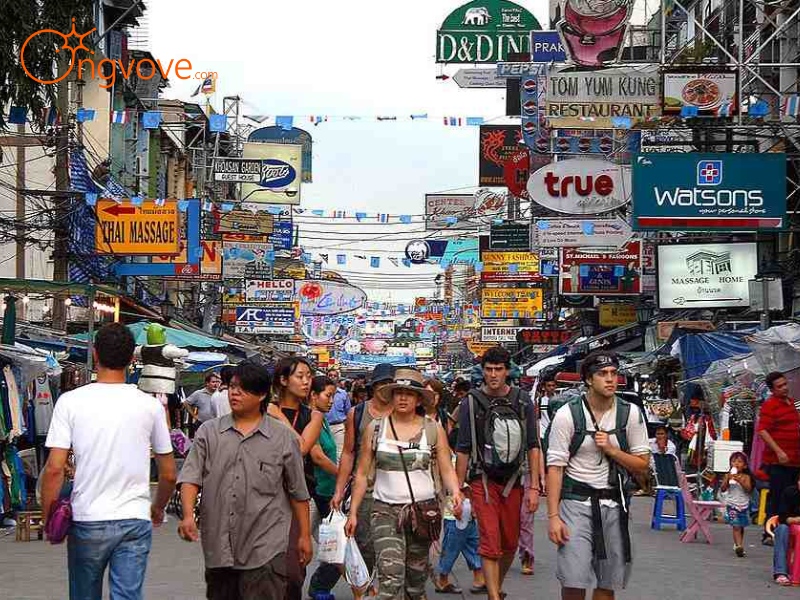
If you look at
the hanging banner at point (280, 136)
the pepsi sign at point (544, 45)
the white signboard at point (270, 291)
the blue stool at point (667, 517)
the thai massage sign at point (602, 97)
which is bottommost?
the blue stool at point (667, 517)

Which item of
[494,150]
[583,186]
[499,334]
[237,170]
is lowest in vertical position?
[499,334]

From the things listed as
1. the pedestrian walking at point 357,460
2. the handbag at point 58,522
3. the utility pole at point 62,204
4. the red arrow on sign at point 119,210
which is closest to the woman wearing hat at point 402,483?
the pedestrian walking at point 357,460

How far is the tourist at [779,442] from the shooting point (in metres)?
14.0

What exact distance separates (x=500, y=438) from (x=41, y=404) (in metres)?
9.01

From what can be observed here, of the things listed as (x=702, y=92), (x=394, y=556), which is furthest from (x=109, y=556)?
(x=702, y=92)

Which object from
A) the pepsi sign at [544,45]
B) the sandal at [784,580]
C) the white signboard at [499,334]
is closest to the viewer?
the sandal at [784,580]

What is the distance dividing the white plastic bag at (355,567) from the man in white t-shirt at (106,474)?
249 cm

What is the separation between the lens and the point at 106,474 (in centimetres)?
655

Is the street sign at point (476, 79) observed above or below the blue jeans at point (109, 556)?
above

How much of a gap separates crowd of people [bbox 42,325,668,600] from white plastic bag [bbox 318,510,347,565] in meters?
0.09

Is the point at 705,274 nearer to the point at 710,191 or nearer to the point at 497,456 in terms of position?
the point at 710,191

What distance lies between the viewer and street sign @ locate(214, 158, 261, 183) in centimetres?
4462

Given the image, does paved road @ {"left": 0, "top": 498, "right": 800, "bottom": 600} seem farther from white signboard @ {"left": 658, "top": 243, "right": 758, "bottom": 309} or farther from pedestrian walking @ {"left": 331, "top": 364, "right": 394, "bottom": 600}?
white signboard @ {"left": 658, "top": 243, "right": 758, "bottom": 309}

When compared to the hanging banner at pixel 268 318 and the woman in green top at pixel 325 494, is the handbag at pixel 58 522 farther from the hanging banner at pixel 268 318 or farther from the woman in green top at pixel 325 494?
the hanging banner at pixel 268 318
